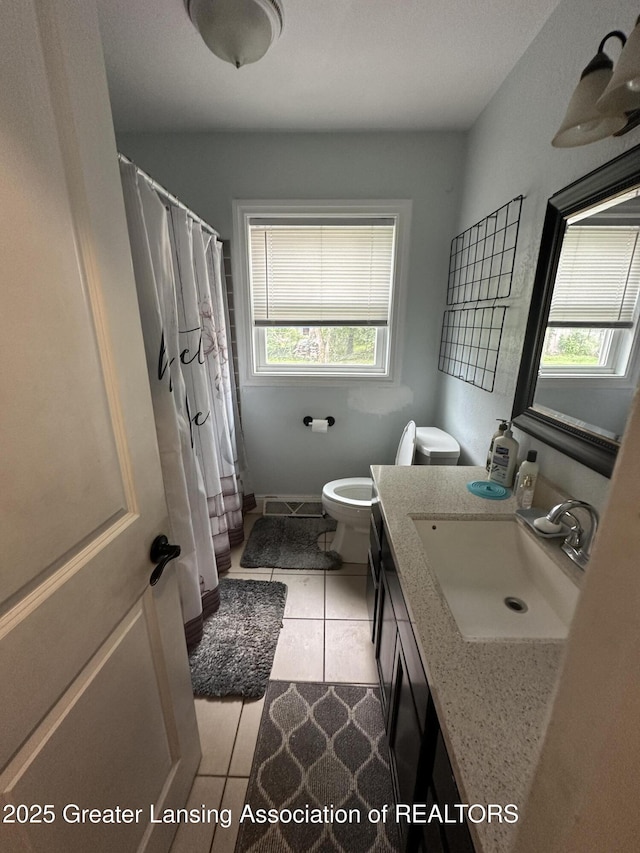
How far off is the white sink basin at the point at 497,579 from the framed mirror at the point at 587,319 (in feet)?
1.04

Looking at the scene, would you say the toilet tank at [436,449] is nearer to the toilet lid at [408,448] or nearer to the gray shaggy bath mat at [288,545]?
the toilet lid at [408,448]

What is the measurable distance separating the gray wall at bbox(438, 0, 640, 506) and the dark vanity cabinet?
637 mm

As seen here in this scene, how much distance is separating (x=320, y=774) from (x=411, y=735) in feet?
1.85

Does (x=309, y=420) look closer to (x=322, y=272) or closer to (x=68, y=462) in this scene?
(x=322, y=272)

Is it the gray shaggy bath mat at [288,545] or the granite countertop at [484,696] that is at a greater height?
the granite countertop at [484,696]

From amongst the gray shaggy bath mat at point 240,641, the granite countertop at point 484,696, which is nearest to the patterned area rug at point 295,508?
the gray shaggy bath mat at point 240,641

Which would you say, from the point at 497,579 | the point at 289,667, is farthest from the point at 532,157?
the point at 289,667

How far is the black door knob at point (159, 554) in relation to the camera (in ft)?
2.69

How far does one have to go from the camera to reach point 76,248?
60cm

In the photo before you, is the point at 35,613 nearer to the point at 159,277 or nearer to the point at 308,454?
the point at 159,277

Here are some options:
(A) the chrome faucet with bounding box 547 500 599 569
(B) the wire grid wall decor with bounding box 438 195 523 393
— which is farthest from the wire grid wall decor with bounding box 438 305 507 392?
(A) the chrome faucet with bounding box 547 500 599 569

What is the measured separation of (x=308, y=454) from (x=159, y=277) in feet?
5.18

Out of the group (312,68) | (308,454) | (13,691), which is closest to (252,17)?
(312,68)

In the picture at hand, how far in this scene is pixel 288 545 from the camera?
7.39ft
